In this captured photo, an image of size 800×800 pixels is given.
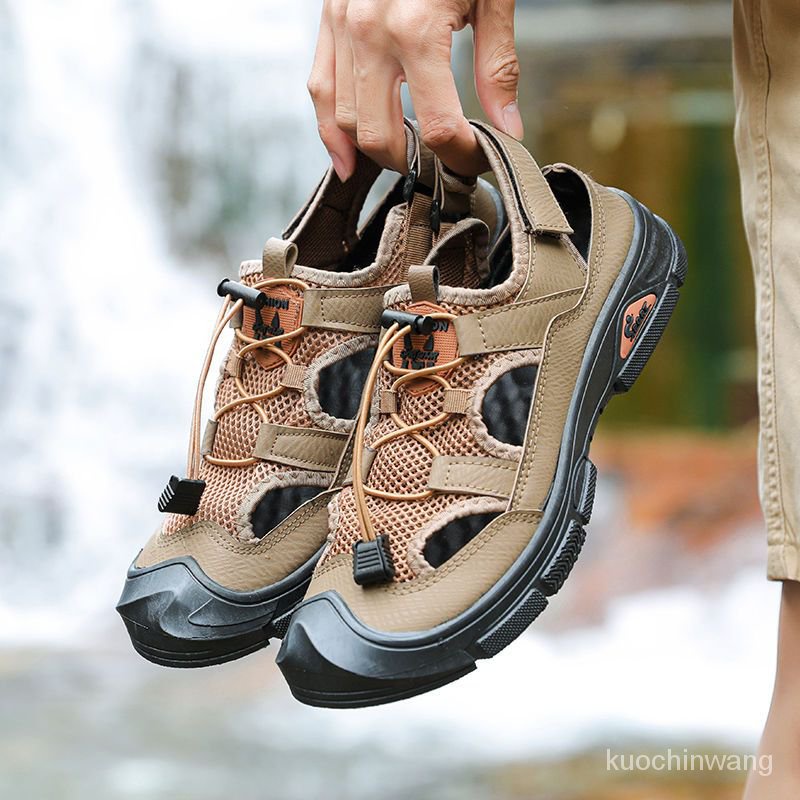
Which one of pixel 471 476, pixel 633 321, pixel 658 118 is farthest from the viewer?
pixel 658 118

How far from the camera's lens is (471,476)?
1.01m

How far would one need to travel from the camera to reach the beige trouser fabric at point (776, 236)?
103 cm

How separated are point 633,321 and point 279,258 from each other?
32cm

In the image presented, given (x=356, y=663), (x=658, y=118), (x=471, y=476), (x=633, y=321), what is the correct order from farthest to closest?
(x=658, y=118), (x=633, y=321), (x=471, y=476), (x=356, y=663)

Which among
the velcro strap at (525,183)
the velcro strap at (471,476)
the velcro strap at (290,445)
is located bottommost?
the velcro strap at (471,476)

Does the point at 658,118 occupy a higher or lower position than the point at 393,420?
higher

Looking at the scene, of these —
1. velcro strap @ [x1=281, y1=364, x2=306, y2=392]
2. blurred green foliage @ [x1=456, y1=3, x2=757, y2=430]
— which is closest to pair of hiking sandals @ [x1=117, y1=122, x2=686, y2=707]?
velcro strap @ [x1=281, y1=364, x2=306, y2=392]

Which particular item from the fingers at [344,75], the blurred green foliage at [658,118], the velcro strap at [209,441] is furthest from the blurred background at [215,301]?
the fingers at [344,75]

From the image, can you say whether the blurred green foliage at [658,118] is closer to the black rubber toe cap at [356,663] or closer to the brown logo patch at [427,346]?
the brown logo patch at [427,346]

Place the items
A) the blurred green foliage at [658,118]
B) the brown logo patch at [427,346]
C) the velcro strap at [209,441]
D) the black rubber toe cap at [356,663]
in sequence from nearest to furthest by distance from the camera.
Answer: the black rubber toe cap at [356,663]
the brown logo patch at [427,346]
the velcro strap at [209,441]
the blurred green foliage at [658,118]

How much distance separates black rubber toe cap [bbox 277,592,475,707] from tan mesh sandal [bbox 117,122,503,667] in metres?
0.10

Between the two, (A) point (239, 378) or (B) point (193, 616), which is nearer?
(B) point (193, 616)

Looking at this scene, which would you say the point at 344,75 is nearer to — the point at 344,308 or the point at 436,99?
the point at 436,99
